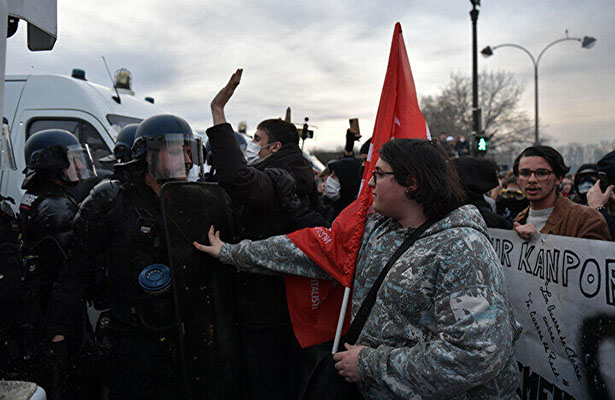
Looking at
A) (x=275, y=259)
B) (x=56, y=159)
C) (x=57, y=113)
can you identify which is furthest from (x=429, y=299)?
(x=57, y=113)

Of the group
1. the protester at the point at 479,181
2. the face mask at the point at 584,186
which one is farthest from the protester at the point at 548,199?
the face mask at the point at 584,186

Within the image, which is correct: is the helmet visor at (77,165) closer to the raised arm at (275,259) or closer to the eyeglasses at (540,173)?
the raised arm at (275,259)

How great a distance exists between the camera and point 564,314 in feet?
7.80

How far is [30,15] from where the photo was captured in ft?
5.56

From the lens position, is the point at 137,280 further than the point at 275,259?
Yes

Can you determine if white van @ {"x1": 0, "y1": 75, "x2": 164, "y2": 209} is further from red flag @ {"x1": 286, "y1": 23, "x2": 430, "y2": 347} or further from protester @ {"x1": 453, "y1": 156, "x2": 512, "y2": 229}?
protester @ {"x1": 453, "y1": 156, "x2": 512, "y2": 229}

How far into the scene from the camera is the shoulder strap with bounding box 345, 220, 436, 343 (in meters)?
1.77

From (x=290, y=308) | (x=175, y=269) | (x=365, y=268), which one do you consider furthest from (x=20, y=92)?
(x=365, y=268)

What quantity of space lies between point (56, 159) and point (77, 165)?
395 millimetres

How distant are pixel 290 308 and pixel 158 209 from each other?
961 millimetres

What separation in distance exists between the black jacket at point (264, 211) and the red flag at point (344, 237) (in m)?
0.21

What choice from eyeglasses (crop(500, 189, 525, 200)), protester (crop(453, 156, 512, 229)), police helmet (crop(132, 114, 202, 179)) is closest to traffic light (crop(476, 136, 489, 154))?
eyeglasses (crop(500, 189, 525, 200))

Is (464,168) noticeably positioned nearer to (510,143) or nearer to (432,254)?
(432,254)

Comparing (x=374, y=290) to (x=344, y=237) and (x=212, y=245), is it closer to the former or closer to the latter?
(x=344, y=237)
